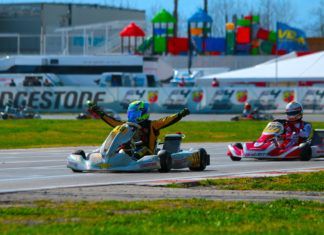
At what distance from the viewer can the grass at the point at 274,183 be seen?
52.1 ft

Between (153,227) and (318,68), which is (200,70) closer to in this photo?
(318,68)

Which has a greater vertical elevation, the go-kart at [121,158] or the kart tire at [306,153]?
the go-kart at [121,158]

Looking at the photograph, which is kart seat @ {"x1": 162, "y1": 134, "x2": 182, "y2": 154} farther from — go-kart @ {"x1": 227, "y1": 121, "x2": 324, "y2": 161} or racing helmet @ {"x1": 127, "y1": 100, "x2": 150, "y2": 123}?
go-kart @ {"x1": 227, "y1": 121, "x2": 324, "y2": 161}

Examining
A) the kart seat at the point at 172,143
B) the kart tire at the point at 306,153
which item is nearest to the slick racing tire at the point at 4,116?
the kart tire at the point at 306,153

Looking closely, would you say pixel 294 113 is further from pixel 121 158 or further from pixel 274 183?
pixel 274 183

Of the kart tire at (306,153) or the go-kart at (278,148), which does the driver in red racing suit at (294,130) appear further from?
the kart tire at (306,153)

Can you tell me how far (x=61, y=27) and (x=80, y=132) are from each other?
201 feet

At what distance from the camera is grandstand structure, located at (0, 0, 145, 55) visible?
3489 inches

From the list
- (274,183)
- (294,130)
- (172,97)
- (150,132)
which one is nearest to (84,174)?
(150,132)

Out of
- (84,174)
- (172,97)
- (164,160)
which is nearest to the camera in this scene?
(84,174)

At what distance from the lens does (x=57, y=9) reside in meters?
102

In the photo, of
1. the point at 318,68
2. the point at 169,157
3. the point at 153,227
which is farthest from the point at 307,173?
the point at 318,68

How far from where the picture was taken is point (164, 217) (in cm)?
1175

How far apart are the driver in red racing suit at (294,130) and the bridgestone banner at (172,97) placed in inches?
1423
